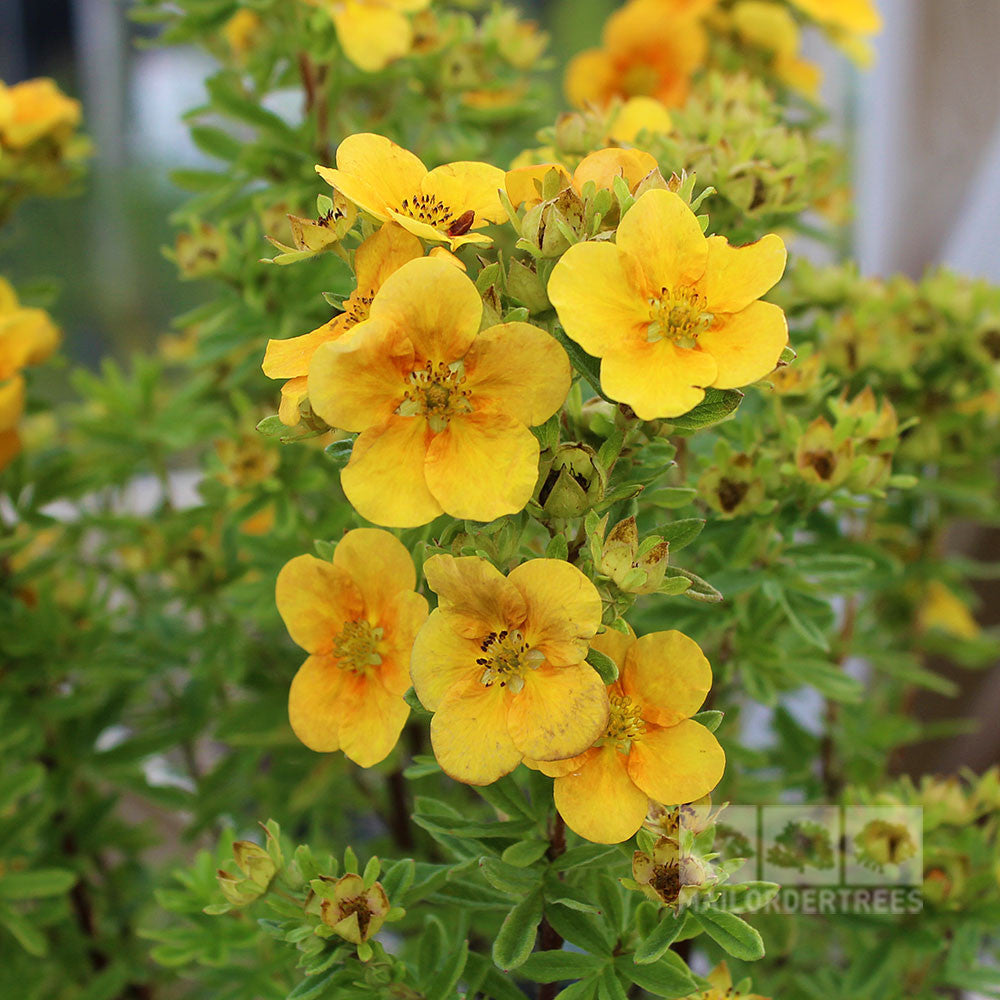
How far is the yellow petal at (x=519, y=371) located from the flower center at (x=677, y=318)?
0.06 metres

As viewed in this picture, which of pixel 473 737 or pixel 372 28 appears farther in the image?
pixel 372 28

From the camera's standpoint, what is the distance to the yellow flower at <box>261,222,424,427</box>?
47cm

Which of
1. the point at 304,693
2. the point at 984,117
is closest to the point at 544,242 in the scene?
the point at 304,693

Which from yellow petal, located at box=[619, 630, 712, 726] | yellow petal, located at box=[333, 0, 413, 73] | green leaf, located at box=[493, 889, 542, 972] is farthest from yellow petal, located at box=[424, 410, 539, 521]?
yellow petal, located at box=[333, 0, 413, 73]

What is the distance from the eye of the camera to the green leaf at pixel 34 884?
77 centimetres

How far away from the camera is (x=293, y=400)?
1.52ft

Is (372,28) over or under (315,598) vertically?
over

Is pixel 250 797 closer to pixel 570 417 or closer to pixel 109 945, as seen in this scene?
pixel 109 945

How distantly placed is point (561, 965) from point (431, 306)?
345 millimetres

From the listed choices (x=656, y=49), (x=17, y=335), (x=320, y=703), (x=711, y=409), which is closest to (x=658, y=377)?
(x=711, y=409)

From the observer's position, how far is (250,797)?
1.00 meters

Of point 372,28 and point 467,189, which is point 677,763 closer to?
point 467,189

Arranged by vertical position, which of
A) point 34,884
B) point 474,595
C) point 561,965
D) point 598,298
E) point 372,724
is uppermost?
point 598,298

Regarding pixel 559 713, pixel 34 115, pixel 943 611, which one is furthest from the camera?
pixel 943 611
